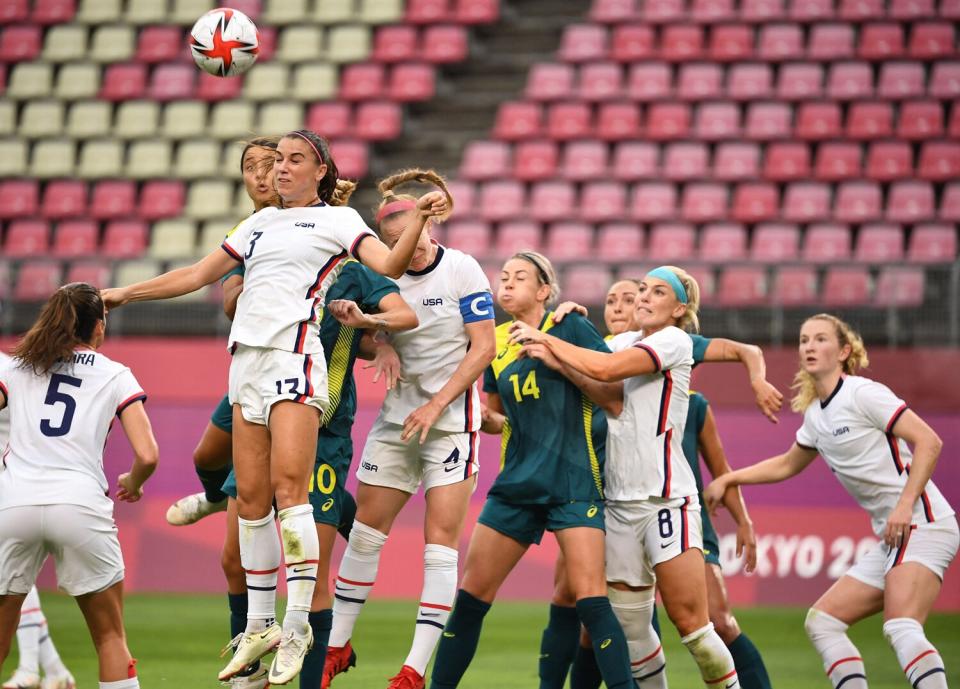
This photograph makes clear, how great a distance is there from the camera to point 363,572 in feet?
22.0

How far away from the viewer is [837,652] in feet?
21.2

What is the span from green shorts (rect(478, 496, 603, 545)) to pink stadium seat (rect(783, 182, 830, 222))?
10.9 meters

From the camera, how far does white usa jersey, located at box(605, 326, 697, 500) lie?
6133 millimetres

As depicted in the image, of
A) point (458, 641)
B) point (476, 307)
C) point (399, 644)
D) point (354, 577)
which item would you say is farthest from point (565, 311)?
point (399, 644)

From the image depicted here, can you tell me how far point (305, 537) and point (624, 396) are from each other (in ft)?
5.51

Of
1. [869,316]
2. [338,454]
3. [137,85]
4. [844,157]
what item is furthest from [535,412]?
[137,85]

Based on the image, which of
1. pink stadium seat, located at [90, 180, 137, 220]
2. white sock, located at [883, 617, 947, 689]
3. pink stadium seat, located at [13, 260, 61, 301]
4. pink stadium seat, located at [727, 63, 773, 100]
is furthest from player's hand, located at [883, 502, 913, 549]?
pink stadium seat, located at [90, 180, 137, 220]

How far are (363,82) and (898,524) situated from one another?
14.7 meters

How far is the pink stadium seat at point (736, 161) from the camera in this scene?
669 inches

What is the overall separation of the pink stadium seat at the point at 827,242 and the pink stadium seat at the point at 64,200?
396 inches

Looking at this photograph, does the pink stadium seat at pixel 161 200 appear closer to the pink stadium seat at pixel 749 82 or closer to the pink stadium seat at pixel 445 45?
the pink stadium seat at pixel 445 45

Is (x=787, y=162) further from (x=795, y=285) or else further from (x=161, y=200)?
(x=161, y=200)

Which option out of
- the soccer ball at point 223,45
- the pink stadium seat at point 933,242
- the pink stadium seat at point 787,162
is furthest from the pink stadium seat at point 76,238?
the soccer ball at point 223,45

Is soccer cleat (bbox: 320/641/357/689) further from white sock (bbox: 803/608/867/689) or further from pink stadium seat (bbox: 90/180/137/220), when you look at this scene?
pink stadium seat (bbox: 90/180/137/220)
